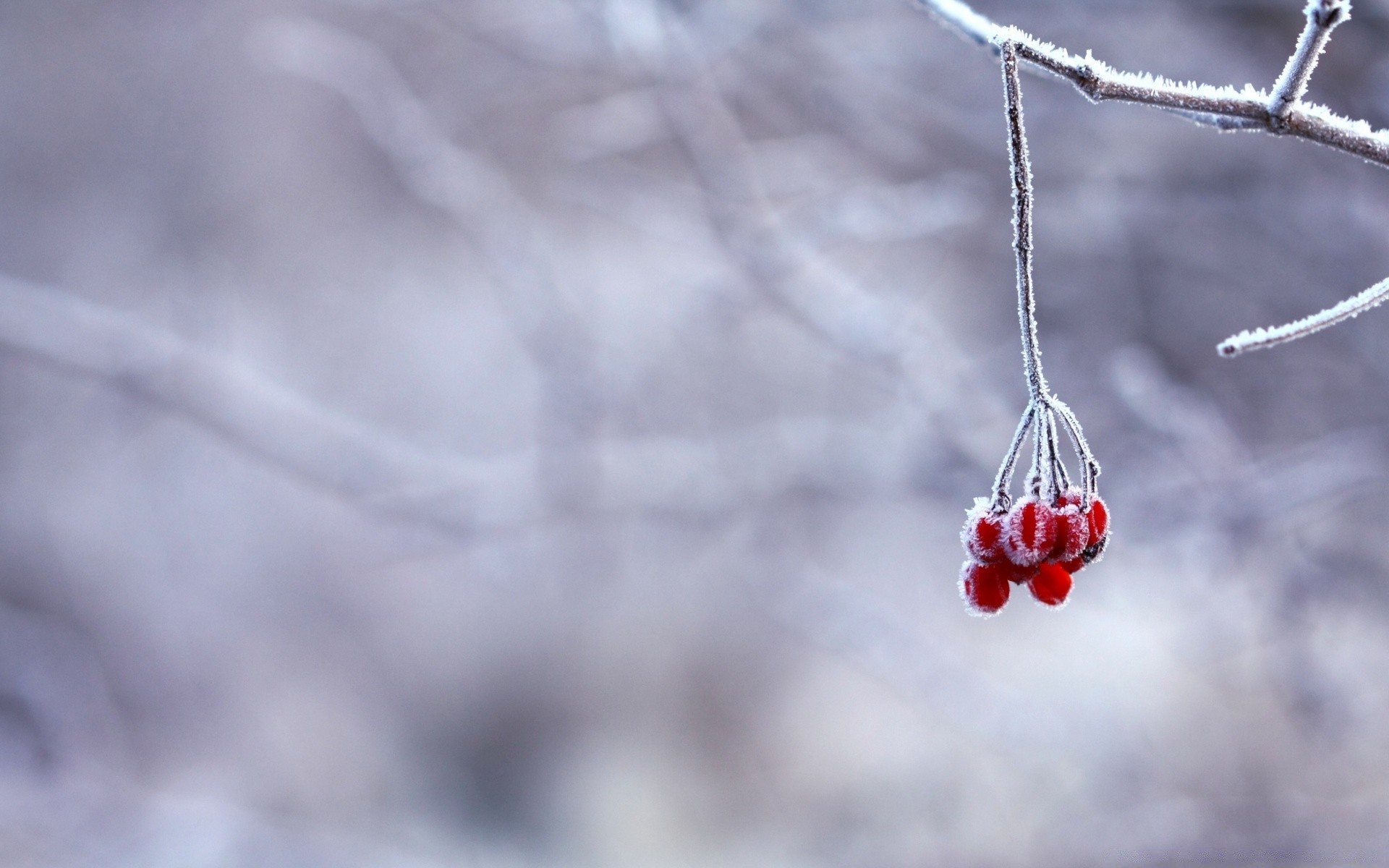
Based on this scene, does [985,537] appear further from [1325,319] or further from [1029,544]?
[1325,319]

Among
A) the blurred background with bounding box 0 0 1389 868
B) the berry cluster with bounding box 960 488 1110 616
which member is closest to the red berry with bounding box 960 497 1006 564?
the berry cluster with bounding box 960 488 1110 616

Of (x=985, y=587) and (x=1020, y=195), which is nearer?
(x=1020, y=195)

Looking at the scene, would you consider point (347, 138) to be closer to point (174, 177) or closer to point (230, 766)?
point (174, 177)

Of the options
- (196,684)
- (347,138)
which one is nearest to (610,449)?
(196,684)

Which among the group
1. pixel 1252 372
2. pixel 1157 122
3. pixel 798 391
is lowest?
pixel 1252 372

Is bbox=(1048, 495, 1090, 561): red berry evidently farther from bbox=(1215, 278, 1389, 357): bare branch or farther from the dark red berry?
bbox=(1215, 278, 1389, 357): bare branch

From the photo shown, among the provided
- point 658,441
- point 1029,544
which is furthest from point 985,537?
point 658,441
